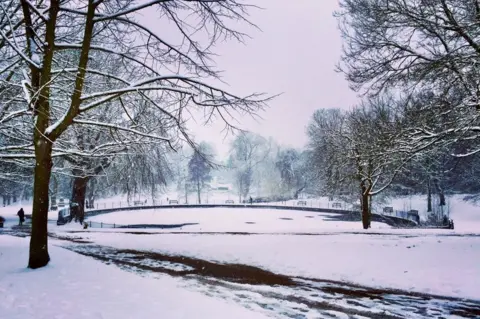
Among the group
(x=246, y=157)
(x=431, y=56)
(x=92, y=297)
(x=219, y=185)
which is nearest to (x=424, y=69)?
(x=431, y=56)

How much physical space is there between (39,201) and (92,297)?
3.44 meters

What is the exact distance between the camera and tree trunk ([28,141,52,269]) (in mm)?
8719

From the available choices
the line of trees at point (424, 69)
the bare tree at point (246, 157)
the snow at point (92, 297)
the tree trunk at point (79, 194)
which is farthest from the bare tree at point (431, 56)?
the bare tree at point (246, 157)

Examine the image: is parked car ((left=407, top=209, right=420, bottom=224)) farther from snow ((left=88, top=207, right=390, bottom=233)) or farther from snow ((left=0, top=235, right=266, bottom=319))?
snow ((left=0, top=235, right=266, bottom=319))

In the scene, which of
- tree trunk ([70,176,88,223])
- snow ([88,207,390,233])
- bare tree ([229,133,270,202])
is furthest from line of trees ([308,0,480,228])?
bare tree ([229,133,270,202])

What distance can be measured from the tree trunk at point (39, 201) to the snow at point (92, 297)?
1.09 ft

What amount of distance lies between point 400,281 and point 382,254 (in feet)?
9.61

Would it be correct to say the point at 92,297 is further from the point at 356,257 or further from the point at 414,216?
the point at 414,216

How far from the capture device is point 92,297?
648 centimetres

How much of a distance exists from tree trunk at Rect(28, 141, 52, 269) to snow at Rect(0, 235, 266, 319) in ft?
1.09

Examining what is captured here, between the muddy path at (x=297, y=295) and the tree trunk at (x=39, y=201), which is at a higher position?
the tree trunk at (x=39, y=201)

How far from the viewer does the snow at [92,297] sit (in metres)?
5.64

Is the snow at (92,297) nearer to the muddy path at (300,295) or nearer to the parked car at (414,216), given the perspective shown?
the muddy path at (300,295)

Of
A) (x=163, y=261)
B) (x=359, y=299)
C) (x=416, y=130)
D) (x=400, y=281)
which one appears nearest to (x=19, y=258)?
(x=163, y=261)
